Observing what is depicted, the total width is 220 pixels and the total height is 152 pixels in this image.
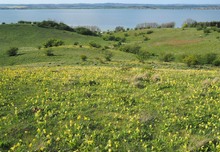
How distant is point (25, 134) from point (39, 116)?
1208 mm

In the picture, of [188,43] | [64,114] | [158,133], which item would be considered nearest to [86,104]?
[64,114]

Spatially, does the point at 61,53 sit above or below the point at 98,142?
below

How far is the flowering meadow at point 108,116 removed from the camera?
859 centimetres

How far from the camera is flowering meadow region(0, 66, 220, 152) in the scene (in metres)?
8.59

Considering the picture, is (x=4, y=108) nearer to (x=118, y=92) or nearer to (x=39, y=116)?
(x=39, y=116)

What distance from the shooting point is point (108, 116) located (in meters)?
10.3

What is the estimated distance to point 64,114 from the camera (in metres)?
10.3

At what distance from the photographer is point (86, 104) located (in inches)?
444

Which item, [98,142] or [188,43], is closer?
[98,142]

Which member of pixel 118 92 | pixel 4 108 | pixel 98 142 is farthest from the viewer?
pixel 118 92

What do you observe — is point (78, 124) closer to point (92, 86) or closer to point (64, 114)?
point (64, 114)

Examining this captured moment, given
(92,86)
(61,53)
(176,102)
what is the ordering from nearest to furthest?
1. (176,102)
2. (92,86)
3. (61,53)

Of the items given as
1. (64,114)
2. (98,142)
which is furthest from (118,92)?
(98,142)

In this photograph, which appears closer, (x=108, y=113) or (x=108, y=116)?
(x=108, y=116)
